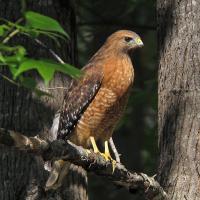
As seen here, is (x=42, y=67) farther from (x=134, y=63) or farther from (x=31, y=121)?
(x=134, y=63)

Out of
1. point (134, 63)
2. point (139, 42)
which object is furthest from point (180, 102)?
point (134, 63)

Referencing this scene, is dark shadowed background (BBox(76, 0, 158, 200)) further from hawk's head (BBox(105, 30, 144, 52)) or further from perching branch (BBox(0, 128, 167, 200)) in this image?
perching branch (BBox(0, 128, 167, 200))

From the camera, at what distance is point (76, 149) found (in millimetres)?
4379

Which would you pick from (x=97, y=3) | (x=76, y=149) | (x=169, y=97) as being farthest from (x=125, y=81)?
(x=97, y=3)

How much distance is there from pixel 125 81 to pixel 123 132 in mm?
4714

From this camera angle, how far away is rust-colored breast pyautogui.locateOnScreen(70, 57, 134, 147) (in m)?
6.21

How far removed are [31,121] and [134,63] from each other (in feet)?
17.0

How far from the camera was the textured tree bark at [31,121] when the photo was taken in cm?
573

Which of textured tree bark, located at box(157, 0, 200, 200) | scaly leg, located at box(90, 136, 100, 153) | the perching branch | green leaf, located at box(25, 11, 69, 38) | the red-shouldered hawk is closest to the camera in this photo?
green leaf, located at box(25, 11, 69, 38)

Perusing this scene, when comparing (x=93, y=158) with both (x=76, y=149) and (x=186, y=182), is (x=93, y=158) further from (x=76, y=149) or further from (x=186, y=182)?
(x=186, y=182)

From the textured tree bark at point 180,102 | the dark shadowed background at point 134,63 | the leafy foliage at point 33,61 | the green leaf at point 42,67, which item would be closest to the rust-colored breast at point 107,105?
the textured tree bark at point 180,102

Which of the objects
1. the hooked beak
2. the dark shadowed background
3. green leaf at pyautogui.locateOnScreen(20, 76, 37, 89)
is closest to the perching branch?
green leaf at pyautogui.locateOnScreen(20, 76, 37, 89)

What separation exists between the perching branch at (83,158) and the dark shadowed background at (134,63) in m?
4.05

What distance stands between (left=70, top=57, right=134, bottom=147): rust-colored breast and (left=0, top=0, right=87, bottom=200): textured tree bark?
0.31 meters
